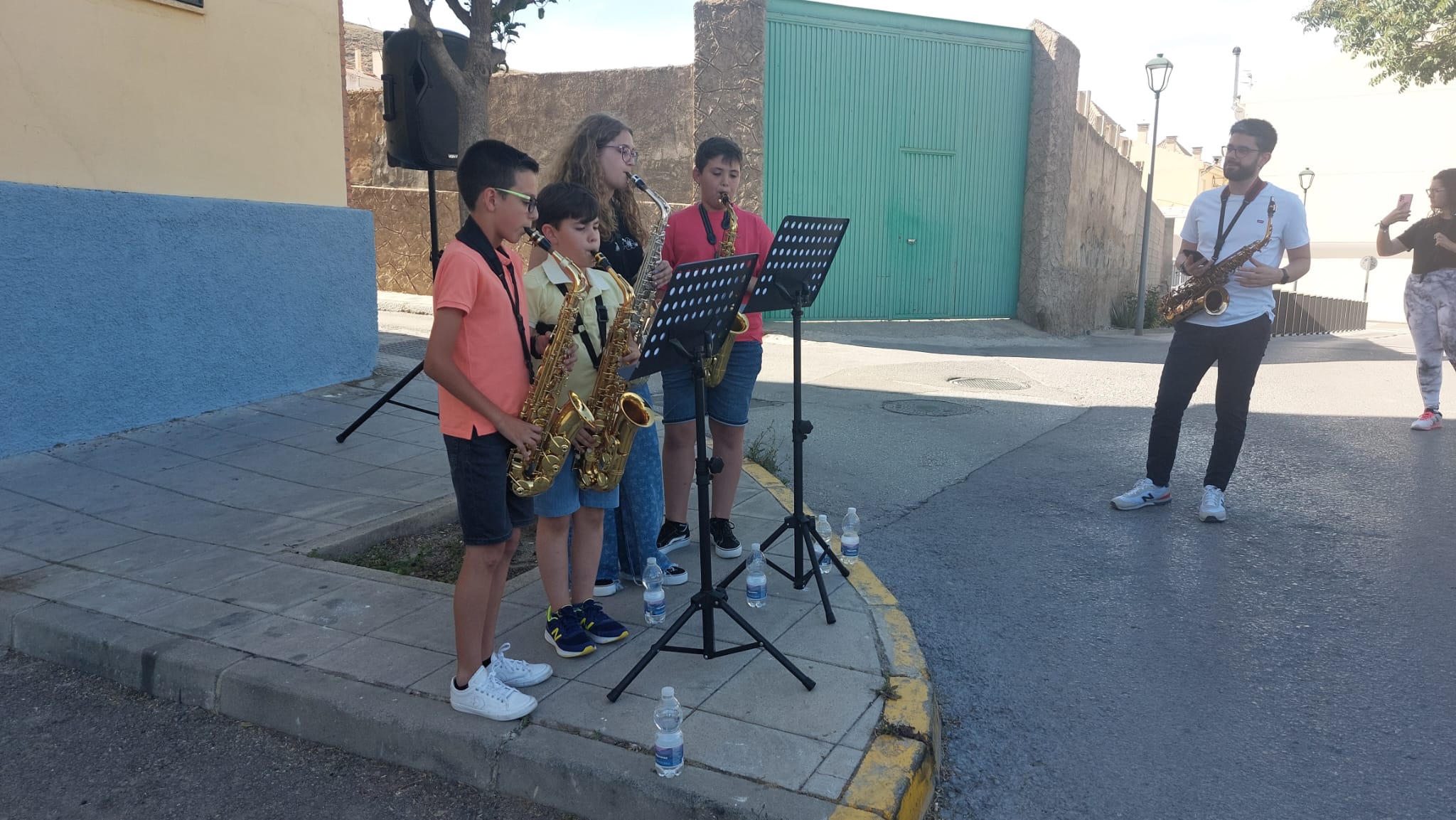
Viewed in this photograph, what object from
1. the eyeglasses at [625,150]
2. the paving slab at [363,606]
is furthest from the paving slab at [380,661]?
the eyeglasses at [625,150]

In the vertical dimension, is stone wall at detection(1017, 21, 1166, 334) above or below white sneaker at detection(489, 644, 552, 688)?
above

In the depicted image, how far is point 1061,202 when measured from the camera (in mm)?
14758

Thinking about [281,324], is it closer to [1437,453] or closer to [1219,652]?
[1219,652]

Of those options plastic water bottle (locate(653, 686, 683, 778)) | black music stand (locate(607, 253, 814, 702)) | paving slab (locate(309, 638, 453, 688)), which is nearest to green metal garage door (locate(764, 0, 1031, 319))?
black music stand (locate(607, 253, 814, 702))

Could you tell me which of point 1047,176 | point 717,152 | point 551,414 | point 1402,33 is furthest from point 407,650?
point 1402,33

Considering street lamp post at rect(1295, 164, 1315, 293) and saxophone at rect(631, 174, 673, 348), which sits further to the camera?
street lamp post at rect(1295, 164, 1315, 293)

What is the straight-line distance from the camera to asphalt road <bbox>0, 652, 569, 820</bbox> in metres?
2.86

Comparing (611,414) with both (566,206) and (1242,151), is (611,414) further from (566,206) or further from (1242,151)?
(1242,151)

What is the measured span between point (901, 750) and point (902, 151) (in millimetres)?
12011

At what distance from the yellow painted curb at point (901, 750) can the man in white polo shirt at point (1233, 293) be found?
2.67m

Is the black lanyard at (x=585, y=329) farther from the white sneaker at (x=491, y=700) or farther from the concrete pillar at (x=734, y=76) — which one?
the concrete pillar at (x=734, y=76)

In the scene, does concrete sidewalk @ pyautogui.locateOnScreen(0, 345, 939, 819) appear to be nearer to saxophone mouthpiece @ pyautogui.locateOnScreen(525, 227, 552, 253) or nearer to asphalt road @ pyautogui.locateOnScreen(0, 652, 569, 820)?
asphalt road @ pyautogui.locateOnScreen(0, 652, 569, 820)

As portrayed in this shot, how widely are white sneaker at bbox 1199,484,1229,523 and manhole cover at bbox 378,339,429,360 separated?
270 inches

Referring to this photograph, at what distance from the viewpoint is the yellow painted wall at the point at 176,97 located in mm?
5953
